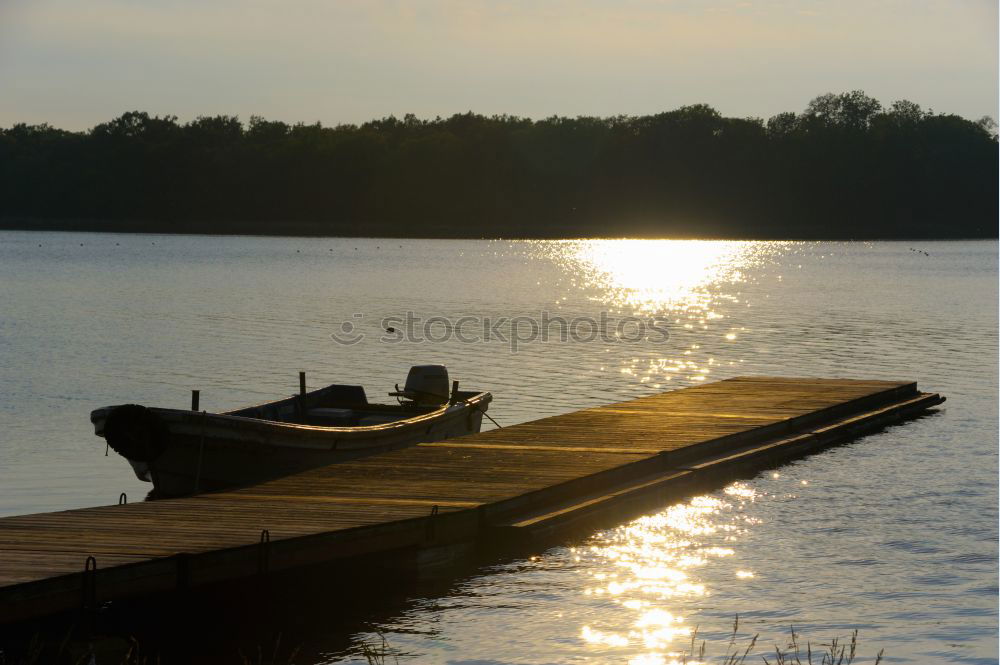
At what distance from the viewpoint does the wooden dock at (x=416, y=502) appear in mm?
10648

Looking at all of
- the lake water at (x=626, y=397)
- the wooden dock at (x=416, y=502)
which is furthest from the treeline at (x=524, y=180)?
the wooden dock at (x=416, y=502)

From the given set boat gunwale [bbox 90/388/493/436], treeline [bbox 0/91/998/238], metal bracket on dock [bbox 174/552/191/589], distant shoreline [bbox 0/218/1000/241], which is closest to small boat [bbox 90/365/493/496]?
boat gunwale [bbox 90/388/493/436]

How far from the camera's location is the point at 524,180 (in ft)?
522

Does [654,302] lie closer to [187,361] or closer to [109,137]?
[187,361]

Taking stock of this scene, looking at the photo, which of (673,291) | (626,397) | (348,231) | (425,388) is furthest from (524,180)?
(425,388)

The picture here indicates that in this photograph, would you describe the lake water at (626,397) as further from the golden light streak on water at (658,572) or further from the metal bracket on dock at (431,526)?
the metal bracket on dock at (431,526)

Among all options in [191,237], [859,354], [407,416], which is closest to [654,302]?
[859,354]

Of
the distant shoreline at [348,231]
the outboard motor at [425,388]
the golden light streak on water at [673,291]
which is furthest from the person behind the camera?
the distant shoreline at [348,231]

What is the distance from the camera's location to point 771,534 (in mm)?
15438

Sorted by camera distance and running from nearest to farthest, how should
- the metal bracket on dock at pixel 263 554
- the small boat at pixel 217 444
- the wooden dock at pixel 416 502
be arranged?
the wooden dock at pixel 416 502
the metal bracket on dock at pixel 263 554
the small boat at pixel 217 444

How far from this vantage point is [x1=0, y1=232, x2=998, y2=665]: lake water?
12.0 metres

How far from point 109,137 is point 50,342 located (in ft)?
428

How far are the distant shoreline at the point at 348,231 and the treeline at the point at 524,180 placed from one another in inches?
10.4

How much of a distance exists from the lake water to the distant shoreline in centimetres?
7561
